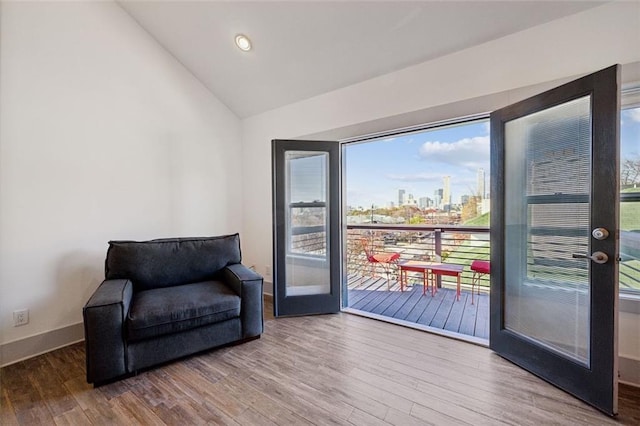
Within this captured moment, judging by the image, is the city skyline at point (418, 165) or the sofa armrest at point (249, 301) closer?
the sofa armrest at point (249, 301)

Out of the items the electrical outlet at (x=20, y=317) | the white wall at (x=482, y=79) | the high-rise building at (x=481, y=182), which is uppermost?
the white wall at (x=482, y=79)

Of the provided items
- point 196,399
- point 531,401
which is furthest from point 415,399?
point 196,399

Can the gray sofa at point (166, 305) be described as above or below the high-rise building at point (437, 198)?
below

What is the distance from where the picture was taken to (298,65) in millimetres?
2738

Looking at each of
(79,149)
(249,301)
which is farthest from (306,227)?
(79,149)

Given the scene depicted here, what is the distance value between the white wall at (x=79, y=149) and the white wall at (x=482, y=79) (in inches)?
47.6

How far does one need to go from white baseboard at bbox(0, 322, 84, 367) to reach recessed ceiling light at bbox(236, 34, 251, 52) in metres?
3.02

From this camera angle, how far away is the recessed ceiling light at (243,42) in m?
2.58

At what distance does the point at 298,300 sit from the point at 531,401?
6.74 ft

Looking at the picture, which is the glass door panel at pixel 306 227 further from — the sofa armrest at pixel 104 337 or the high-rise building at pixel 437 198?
the high-rise building at pixel 437 198

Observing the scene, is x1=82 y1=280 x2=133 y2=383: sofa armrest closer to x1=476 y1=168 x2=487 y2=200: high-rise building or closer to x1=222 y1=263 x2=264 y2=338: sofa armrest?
x1=222 y1=263 x2=264 y2=338: sofa armrest

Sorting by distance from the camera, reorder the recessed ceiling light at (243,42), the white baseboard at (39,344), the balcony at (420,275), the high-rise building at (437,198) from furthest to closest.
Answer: the high-rise building at (437,198), the balcony at (420,275), the recessed ceiling light at (243,42), the white baseboard at (39,344)

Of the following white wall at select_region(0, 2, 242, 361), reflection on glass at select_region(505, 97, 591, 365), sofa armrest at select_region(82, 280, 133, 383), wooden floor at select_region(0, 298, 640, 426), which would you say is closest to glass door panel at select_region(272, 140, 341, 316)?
wooden floor at select_region(0, 298, 640, 426)

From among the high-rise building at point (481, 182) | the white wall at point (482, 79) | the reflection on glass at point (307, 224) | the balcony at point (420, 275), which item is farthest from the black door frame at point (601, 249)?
the high-rise building at point (481, 182)
